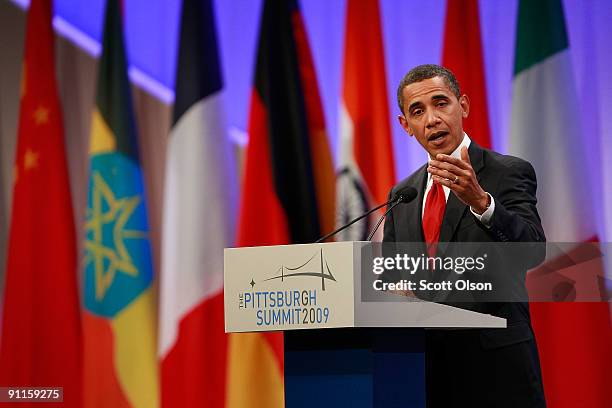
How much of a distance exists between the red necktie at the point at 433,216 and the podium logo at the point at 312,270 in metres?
0.87

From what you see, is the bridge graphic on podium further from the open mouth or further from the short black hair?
the short black hair

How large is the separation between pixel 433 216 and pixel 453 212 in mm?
98

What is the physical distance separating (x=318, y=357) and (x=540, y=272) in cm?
217

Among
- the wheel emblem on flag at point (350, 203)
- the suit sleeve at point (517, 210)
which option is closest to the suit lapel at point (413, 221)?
the suit sleeve at point (517, 210)

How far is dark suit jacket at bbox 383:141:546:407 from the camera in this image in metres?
2.65

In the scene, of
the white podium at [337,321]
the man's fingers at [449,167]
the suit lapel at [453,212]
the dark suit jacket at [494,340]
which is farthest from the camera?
the suit lapel at [453,212]

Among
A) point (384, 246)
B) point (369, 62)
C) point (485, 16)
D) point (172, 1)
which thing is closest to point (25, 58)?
point (172, 1)

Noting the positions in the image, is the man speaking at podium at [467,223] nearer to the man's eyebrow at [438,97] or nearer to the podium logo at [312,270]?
the man's eyebrow at [438,97]

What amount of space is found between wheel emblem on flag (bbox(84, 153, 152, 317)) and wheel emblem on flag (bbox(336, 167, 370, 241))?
1.19 meters

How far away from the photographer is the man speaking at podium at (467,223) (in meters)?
2.54

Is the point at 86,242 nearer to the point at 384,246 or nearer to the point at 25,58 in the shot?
the point at 25,58

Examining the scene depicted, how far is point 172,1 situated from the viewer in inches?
219

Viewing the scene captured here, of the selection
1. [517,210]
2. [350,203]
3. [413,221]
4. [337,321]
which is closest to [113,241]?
[350,203]

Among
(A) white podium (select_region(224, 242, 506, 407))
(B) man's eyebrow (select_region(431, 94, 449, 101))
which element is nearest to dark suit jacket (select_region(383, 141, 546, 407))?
(B) man's eyebrow (select_region(431, 94, 449, 101))
